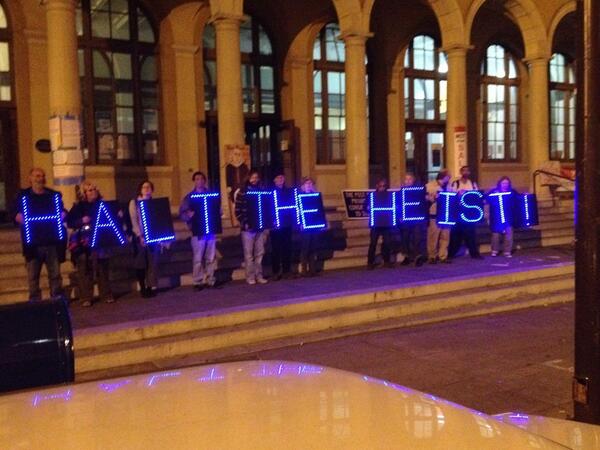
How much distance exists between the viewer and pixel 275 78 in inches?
674

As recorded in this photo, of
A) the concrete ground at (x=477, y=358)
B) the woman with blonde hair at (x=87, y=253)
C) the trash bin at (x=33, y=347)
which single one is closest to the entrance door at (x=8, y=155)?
the woman with blonde hair at (x=87, y=253)

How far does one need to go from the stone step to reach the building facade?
170 inches

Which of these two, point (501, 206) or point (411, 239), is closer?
point (411, 239)

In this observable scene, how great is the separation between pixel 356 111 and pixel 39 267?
8468mm

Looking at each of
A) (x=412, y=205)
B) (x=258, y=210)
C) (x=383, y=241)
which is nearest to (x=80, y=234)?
(x=258, y=210)

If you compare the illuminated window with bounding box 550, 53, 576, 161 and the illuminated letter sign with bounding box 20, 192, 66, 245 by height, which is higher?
the illuminated window with bounding box 550, 53, 576, 161

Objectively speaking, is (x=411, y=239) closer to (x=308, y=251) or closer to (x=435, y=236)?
(x=435, y=236)

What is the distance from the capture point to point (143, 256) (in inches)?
370

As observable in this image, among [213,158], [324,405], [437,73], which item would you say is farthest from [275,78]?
[324,405]

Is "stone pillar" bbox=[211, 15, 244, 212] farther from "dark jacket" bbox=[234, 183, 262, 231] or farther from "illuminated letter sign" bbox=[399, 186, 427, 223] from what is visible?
"illuminated letter sign" bbox=[399, 186, 427, 223]

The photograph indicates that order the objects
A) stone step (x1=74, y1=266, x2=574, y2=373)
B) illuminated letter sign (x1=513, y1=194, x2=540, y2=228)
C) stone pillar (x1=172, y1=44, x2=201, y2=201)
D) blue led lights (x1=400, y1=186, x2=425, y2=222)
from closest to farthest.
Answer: stone step (x1=74, y1=266, x2=574, y2=373), blue led lights (x1=400, y1=186, x2=425, y2=222), illuminated letter sign (x1=513, y1=194, x2=540, y2=228), stone pillar (x1=172, y1=44, x2=201, y2=201)

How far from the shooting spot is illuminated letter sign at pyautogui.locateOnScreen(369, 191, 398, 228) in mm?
11797

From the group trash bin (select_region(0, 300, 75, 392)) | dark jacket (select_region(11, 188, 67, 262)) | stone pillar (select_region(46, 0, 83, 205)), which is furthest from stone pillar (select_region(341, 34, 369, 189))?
trash bin (select_region(0, 300, 75, 392))

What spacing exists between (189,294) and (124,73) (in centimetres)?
714
